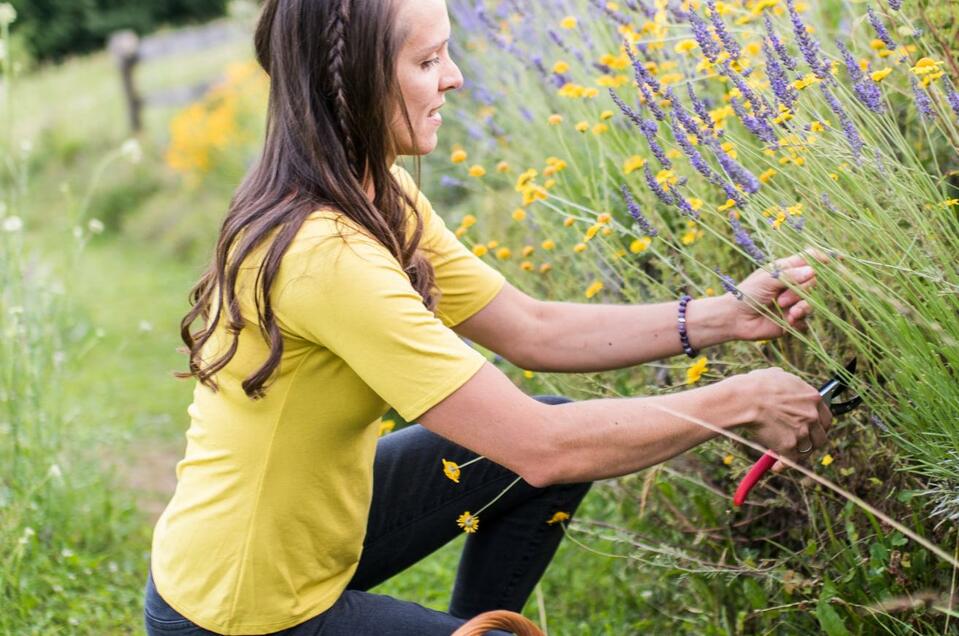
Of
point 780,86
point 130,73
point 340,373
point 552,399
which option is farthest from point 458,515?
point 130,73

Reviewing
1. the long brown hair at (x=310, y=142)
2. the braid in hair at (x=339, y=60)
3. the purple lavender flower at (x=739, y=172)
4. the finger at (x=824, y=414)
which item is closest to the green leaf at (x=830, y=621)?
the finger at (x=824, y=414)

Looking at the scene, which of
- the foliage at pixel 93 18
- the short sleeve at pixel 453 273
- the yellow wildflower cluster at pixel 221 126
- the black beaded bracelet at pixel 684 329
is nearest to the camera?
the black beaded bracelet at pixel 684 329

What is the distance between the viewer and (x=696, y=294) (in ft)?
8.54

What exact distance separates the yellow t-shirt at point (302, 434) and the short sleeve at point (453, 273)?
14.9 inches

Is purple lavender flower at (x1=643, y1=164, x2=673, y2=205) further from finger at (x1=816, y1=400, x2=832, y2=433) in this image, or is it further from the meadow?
finger at (x1=816, y1=400, x2=832, y2=433)

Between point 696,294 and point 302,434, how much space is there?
1025mm

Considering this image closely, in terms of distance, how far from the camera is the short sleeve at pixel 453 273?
239cm

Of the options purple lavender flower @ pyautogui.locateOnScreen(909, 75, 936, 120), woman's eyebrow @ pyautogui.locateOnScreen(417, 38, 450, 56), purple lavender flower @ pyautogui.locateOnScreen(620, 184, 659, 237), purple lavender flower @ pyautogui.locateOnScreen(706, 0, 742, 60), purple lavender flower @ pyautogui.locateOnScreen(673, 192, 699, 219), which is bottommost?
purple lavender flower @ pyautogui.locateOnScreen(620, 184, 659, 237)

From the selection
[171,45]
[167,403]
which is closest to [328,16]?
[167,403]

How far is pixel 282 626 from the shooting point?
202 centimetres

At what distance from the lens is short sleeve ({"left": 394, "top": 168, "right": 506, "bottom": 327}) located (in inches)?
94.0

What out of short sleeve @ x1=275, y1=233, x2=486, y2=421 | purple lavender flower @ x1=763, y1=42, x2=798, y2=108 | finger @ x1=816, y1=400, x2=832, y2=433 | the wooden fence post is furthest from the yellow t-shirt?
the wooden fence post

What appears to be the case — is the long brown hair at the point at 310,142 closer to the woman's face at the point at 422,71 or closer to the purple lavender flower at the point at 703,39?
the woman's face at the point at 422,71

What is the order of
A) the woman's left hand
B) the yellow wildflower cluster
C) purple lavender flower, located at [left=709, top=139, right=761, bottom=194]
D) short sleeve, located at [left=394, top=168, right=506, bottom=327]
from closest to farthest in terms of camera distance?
purple lavender flower, located at [left=709, top=139, right=761, bottom=194]
the woman's left hand
short sleeve, located at [left=394, top=168, right=506, bottom=327]
the yellow wildflower cluster
